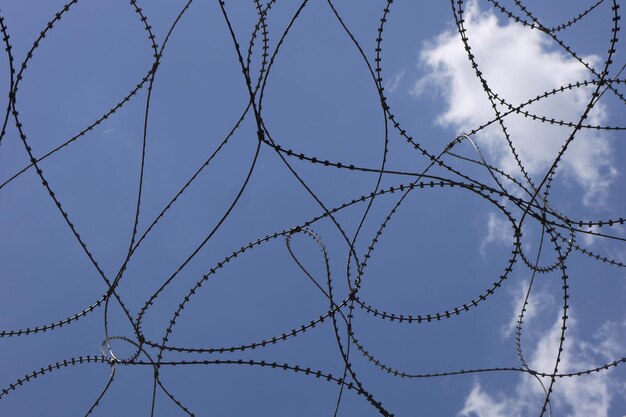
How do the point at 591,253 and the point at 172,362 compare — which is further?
the point at 591,253

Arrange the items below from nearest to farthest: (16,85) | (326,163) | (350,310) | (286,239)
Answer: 1. (326,163)
2. (16,85)
3. (350,310)
4. (286,239)

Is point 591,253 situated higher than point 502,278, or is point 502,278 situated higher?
point 591,253

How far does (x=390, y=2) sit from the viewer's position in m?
6.31

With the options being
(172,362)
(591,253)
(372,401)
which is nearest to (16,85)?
(172,362)

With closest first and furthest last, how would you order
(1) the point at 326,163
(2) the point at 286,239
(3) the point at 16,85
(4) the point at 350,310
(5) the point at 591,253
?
(1) the point at 326,163 → (3) the point at 16,85 → (4) the point at 350,310 → (5) the point at 591,253 → (2) the point at 286,239

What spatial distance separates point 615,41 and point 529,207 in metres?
1.61

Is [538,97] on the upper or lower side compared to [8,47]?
upper

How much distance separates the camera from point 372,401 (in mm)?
5777

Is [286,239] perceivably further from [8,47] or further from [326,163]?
[8,47]

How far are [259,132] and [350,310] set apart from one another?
2.18 m

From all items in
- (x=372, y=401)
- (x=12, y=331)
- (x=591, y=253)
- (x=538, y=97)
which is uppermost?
(x=538, y=97)

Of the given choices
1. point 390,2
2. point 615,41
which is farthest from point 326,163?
point 615,41

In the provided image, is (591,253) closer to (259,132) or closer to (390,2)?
(390,2)

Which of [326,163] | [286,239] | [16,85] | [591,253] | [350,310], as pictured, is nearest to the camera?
[326,163]
